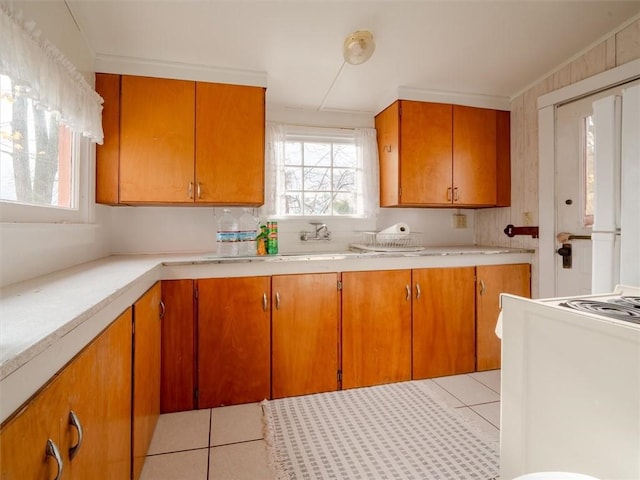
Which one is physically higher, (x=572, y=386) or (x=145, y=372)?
(x=572, y=386)

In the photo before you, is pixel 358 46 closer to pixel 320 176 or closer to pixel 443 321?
pixel 320 176

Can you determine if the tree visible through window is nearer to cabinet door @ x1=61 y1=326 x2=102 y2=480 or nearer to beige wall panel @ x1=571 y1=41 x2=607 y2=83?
beige wall panel @ x1=571 y1=41 x2=607 y2=83

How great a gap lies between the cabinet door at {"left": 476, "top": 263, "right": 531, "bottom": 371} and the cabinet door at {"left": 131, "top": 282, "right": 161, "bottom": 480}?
216 cm

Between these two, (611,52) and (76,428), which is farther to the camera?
(611,52)

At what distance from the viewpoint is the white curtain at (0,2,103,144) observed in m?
1.04

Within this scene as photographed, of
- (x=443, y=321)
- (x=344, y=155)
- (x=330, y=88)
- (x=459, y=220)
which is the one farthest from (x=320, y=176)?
(x=443, y=321)

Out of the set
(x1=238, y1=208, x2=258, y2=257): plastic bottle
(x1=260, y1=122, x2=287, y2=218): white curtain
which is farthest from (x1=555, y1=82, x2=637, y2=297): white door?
(x1=238, y1=208, x2=258, y2=257): plastic bottle

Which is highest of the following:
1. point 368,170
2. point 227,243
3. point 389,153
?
point 389,153

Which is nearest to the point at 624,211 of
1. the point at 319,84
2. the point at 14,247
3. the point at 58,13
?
the point at 319,84

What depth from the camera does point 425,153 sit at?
264 centimetres

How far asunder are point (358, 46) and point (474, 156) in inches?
56.1

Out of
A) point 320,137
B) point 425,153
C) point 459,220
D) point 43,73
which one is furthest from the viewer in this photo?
point 459,220

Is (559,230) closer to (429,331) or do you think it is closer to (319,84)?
(429,331)

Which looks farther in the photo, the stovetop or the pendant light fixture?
the pendant light fixture
